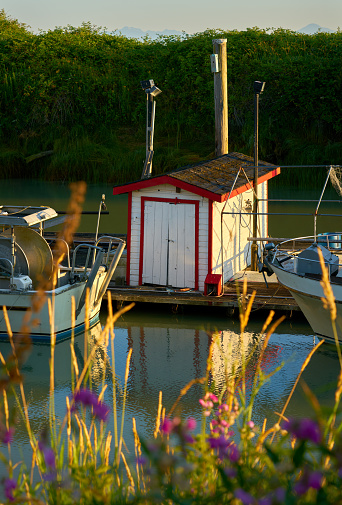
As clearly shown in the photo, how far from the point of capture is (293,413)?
9297mm

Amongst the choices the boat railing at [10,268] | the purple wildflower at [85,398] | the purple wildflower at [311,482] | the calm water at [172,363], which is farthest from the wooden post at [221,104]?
the purple wildflower at [311,482]

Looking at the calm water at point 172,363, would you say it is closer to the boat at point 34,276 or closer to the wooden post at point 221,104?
the boat at point 34,276

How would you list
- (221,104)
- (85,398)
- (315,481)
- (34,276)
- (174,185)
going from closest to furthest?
(315,481), (85,398), (34,276), (174,185), (221,104)

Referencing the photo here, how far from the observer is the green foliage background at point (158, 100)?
124 ft

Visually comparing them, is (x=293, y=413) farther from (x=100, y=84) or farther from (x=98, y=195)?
(x=100, y=84)

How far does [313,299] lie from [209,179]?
169 inches

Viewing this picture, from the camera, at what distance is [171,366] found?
1139 centimetres

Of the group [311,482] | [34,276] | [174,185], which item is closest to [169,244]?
[174,185]

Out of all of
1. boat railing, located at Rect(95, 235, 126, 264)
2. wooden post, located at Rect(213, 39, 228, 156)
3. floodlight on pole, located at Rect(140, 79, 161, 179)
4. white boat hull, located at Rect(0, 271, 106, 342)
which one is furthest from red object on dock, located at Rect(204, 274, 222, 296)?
wooden post, located at Rect(213, 39, 228, 156)

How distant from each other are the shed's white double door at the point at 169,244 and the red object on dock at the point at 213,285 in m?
0.66

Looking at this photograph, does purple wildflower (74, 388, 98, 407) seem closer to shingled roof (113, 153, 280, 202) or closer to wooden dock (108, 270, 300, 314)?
wooden dock (108, 270, 300, 314)

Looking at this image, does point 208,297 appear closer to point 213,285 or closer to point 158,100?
point 213,285

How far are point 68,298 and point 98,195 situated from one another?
20.2m

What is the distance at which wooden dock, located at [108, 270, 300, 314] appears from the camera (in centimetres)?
1352
